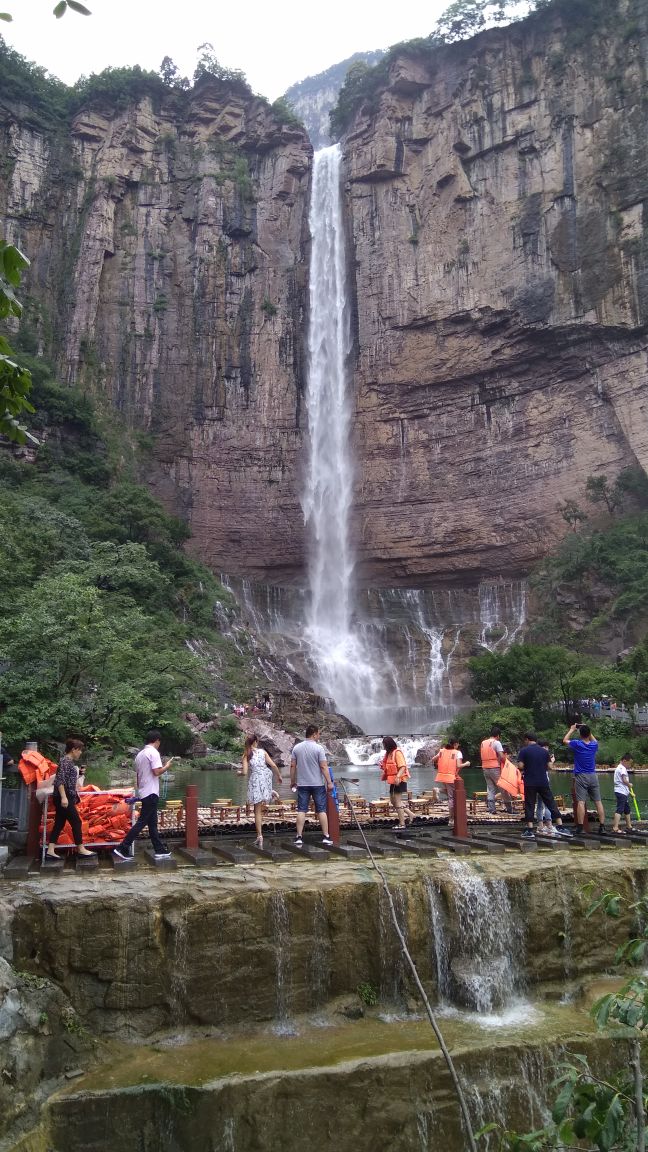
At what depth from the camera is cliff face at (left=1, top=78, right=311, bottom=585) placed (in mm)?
48438

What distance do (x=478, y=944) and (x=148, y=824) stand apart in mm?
3722

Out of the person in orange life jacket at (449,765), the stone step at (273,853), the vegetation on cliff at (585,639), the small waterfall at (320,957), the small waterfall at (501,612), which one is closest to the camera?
the small waterfall at (320,957)

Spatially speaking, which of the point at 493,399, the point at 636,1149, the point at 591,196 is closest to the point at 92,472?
the point at 493,399

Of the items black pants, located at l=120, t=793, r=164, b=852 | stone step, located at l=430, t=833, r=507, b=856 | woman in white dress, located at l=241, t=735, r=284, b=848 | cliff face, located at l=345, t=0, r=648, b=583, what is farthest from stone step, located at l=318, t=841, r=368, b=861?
cliff face, located at l=345, t=0, r=648, b=583

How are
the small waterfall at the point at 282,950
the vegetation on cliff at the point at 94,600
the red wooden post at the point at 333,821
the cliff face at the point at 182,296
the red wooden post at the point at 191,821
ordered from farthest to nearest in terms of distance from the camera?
the cliff face at the point at 182,296
the vegetation on cliff at the point at 94,600
the red wooden post at the point at 333,821
the red wooden post at the point at 191,821
the small waterfall at the point at 282,950

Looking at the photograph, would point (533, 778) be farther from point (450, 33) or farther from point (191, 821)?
point (450, 33)

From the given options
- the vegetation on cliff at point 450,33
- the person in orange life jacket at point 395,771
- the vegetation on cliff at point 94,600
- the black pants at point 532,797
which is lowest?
the black pants at point 532,797

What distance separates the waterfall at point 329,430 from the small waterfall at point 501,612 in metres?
6.91

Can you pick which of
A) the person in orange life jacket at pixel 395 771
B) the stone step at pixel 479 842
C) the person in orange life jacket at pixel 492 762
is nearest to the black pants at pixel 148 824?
the person in orange life jacket at pixel 395 771

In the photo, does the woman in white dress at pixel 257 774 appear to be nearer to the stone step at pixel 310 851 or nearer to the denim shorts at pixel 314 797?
the stone step at pixel 310 851

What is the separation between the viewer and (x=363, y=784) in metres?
25.0

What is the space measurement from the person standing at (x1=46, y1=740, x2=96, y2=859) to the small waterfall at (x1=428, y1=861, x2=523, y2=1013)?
3.82 meters

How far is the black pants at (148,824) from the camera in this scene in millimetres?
9117

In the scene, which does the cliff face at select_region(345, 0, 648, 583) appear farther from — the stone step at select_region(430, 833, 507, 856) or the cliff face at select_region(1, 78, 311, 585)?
the stone step at select_region(430, 833, 507, 856)
